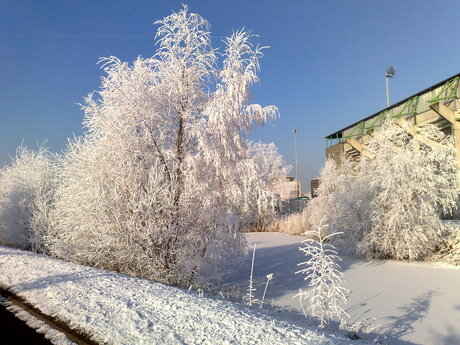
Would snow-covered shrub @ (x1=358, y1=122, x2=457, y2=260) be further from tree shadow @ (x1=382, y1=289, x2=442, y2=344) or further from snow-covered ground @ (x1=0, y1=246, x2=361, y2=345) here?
snow-covered ground @ (x1=0, y1=246, x2=361, y2=345)

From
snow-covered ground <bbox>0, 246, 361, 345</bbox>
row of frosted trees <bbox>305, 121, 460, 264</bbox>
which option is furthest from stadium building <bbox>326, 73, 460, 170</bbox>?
snow-covered ground <bbox>0, 246, 361, 345</bbox>

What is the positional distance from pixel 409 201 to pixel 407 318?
6419 mm

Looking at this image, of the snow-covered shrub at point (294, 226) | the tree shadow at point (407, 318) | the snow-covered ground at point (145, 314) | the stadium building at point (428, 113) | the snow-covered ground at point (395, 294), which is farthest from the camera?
the snow-covered shrub at point (294, 226)

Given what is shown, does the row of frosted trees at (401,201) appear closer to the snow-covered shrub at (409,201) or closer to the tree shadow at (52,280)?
the snow-covered shrub at (409,201)

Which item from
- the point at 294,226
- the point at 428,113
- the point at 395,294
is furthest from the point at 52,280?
the point at 428,113

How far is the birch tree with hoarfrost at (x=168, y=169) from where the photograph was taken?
804 cm

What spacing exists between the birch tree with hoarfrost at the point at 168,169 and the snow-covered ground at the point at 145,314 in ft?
4.54

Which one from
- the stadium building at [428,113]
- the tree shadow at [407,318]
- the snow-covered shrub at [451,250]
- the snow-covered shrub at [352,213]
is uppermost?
the stadium building at [428,113]

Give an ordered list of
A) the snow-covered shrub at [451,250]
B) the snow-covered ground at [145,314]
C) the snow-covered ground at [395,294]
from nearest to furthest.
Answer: the snow-covered ground at [145,314]
the snow-covered ground at [395,294]
the snow-covered shrub at [451,250]

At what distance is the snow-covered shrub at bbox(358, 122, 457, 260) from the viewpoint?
41.2ft

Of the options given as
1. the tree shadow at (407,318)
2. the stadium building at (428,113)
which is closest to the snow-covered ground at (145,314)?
the tree shadow at (407,318)

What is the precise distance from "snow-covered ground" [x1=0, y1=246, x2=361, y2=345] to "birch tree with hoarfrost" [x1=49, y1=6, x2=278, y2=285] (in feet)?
4.54

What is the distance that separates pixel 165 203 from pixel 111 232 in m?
1.26

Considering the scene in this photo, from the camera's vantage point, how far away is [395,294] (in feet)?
28.9
